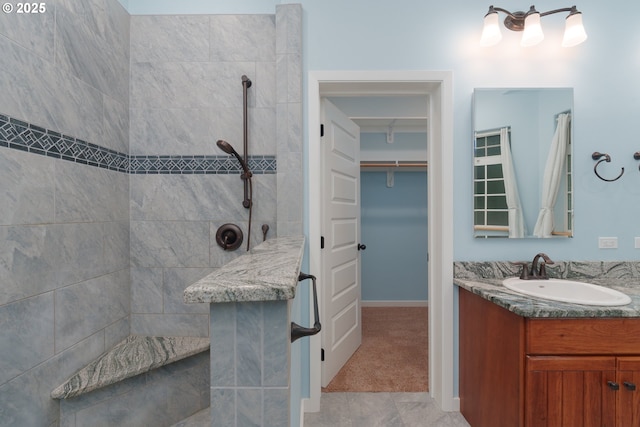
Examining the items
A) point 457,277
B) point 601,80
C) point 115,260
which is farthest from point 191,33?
point 601,80

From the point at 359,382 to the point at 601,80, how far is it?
2.57 meters

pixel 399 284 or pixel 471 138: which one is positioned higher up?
pixel 471 138

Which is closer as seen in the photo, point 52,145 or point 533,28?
point 52,145

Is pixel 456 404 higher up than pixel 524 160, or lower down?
lower down

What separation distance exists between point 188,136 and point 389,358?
93.2 inches

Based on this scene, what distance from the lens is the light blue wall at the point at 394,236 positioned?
159 inches

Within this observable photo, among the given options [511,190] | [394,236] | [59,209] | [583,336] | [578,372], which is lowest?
[578,372]

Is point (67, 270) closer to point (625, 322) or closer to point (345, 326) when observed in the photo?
point (345, 326)

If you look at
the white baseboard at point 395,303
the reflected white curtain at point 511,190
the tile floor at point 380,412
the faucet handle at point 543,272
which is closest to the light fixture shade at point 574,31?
the reflected white curtain at point 511,190

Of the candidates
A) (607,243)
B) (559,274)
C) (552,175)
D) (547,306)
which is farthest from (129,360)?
(607,243)

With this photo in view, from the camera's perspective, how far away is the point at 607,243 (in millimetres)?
1905

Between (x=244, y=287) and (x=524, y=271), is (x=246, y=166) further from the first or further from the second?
(x=524, y=271)

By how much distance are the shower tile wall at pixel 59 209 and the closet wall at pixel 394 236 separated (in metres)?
2.84

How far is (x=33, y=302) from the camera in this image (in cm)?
128
